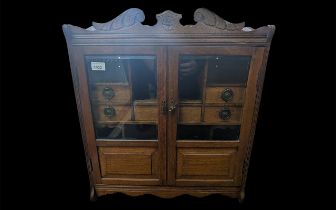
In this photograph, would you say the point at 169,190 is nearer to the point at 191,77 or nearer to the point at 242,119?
the point at 242,119

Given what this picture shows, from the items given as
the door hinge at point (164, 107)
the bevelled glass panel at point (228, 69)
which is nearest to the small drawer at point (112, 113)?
the door hinge at point (164, 107)

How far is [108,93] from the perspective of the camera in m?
1.92

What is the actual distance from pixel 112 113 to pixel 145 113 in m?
0.25

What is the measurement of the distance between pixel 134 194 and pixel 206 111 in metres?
1.02

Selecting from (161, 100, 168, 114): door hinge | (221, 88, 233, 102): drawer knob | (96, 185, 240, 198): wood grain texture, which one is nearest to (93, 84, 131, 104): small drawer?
(161, 100, 168, 114): door hinge

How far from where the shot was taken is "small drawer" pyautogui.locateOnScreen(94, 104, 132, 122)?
1.98 meters

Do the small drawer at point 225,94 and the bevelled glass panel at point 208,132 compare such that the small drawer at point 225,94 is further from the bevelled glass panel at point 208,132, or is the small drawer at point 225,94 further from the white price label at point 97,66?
the white price label at point 97,66

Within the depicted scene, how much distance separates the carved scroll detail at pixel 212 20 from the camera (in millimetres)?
1602

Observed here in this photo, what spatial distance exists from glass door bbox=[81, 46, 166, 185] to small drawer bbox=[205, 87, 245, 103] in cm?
35

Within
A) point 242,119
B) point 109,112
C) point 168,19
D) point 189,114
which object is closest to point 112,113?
point 109,112

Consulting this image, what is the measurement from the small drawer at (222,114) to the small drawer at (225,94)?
2.3 inches

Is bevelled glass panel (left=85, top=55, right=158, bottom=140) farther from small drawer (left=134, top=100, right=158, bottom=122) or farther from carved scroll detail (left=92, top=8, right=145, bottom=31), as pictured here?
carved scroll detail (left=92, top=8, right=145, bottom=31)

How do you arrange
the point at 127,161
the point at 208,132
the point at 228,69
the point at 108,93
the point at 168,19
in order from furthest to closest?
→ 1. the point at 127,161
2. the point at 208,132
3. the point at 108,93
4. the point at 228,69
5. the point at 168,19

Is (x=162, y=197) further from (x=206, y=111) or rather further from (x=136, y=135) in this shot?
(x=206, y=111)
